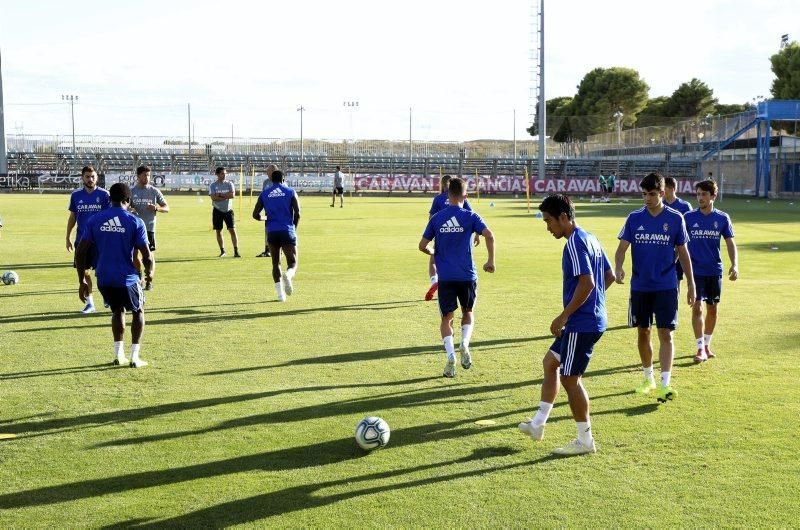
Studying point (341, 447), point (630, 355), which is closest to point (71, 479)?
point (341, 447)

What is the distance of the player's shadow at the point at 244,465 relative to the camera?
5.95m

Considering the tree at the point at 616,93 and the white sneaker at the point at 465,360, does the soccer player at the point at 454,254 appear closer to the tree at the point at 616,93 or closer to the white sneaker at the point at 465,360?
the white sneaker at the point at 465,360

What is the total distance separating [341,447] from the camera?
701cm

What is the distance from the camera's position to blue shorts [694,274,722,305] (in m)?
10.5

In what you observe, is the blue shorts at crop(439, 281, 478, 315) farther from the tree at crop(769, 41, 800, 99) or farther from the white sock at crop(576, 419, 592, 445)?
the tree at crop(769, 41, 800, 99)

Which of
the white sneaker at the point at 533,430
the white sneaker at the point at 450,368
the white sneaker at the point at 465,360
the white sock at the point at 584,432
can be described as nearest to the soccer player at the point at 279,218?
the white sneaker at the point at 465,360

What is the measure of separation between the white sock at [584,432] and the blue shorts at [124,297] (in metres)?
5.38

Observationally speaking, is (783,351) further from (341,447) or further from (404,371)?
(341,447)

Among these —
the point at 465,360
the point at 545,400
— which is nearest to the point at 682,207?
the point at 465,360

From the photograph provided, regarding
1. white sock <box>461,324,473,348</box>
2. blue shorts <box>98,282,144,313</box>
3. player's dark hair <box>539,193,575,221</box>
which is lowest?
white sock <box>461,324,473,348</box>

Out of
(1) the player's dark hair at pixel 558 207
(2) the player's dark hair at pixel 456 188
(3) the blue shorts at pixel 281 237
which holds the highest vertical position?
(2) the player's dark hair at pixel 456 188

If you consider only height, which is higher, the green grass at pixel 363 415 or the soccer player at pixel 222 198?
the soccer player at pixel 222 198

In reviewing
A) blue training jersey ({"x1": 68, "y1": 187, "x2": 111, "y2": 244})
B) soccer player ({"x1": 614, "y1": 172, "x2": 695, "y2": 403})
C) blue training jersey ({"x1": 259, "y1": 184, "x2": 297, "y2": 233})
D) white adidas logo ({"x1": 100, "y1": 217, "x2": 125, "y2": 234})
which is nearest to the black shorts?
blue training jersey ({"x1": 68, "y1": 187, "x2": 111, "y2": 244})

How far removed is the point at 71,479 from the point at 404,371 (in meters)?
4.22
